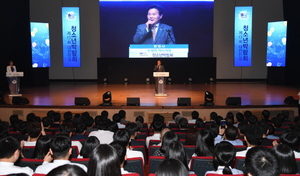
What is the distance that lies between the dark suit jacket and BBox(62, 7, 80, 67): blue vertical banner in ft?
9.57

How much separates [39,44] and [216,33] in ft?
28.4

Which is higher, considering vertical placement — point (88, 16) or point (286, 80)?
point (88, 16)

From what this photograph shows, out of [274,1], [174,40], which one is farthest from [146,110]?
[274,1]

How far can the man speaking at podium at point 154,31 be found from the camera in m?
15.7

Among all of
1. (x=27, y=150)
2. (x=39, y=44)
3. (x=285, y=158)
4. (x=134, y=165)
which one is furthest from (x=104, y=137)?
(x=39, y=44)

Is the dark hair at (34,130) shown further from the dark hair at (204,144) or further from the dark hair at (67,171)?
the dark hair at (67,171)

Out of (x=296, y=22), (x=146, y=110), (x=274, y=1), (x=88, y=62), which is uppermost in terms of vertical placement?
(x=274, y=1)

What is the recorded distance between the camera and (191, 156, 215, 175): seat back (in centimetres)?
325

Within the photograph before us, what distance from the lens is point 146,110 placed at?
8.88 metres

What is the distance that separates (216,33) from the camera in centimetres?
1672

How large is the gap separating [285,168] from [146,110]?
20.3 feet

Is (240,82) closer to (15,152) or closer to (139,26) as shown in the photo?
(139,26)

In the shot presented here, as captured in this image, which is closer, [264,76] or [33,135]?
[33,135]

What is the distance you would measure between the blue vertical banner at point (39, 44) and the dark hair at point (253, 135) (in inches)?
480
